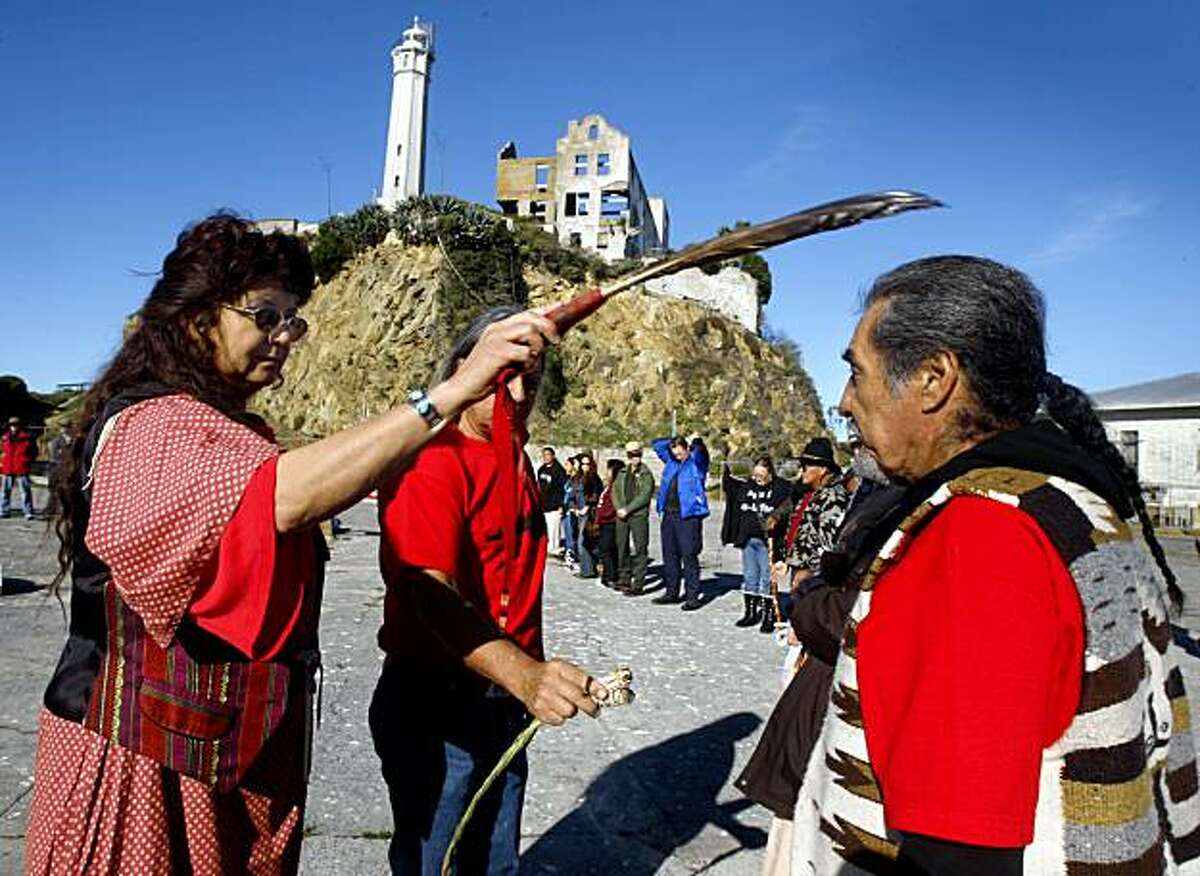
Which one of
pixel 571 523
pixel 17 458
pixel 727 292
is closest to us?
pixel 571 523

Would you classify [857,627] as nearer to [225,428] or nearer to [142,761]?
[225,428]

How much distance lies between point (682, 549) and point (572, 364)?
32.9 meters

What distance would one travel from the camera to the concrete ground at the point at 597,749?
13.4 feet

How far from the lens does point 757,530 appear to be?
10.3 m

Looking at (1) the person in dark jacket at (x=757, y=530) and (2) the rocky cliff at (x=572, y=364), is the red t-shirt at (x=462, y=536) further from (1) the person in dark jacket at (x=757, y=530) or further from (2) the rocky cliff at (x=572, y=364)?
(2) the rocky cliff at (x=572, y=364)

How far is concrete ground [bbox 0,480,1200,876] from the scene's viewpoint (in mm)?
4082

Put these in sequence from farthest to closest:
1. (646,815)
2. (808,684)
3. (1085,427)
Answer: (646,815) < (808,684) < (1085,427)

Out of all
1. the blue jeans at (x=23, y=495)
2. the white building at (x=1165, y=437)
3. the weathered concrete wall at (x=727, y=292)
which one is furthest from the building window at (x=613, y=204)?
the blue jeans at (x=23, y=495)

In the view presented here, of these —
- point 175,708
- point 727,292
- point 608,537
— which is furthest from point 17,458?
point 727,292

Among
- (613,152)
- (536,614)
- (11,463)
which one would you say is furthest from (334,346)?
(536,614)

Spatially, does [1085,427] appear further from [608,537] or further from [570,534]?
[570,534]

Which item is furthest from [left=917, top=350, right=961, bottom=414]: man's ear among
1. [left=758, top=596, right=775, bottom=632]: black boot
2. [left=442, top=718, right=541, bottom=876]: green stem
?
[left=758, top=596, right=775, bottom=632]: black boot

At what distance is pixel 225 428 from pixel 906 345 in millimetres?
1227

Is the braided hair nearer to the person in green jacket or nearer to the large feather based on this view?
the large feather
